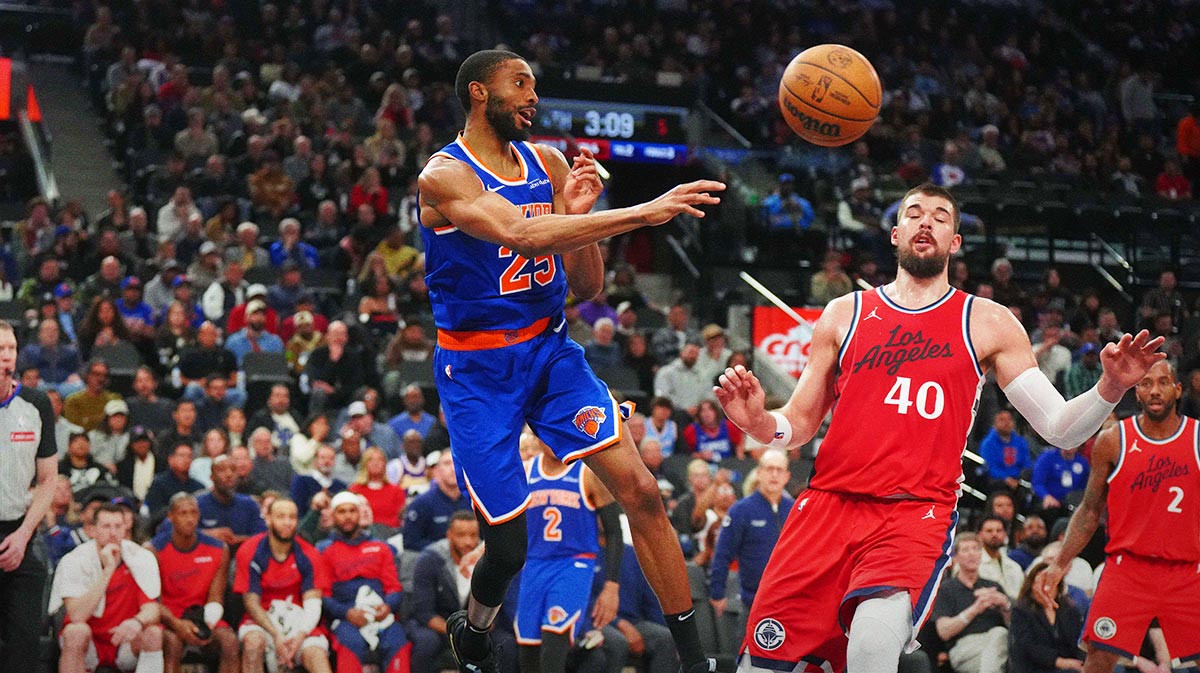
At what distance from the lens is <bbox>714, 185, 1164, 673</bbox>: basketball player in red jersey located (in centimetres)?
484

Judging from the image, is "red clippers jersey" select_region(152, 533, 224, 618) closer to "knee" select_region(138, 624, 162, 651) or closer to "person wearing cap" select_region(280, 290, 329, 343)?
"knee" select_region(138, 624, 162, 651)

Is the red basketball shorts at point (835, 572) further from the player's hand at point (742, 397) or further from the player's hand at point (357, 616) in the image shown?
the player's hand at point (357, 616)

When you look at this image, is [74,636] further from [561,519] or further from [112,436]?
[561,519]

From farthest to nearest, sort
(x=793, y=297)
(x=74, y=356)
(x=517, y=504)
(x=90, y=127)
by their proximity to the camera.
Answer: (x=90, y=127)
(x=793, y=297)
(x=74, y=356)
(x=517, y=504)

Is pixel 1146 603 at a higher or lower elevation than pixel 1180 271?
higher

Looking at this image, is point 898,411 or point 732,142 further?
point 732,142

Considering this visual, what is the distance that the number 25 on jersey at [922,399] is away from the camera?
5.00m

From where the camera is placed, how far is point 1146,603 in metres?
7.66

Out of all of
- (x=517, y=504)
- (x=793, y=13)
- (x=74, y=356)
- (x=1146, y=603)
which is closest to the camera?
(x=517, y=504)

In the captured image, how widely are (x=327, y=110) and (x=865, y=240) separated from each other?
23.8 feet

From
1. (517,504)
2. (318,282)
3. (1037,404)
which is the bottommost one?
(318,282)

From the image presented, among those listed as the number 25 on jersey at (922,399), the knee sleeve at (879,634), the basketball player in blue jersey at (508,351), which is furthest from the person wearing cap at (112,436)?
the knee sleeve at (879,634)

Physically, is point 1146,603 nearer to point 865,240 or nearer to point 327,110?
point 865,240

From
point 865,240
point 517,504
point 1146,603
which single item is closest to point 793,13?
point 865,240
